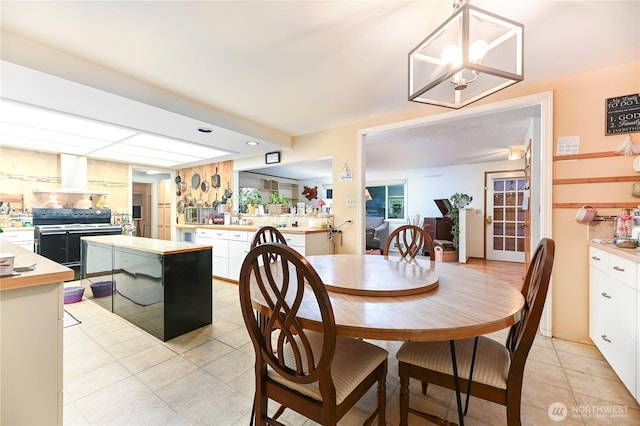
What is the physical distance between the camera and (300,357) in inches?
41.2

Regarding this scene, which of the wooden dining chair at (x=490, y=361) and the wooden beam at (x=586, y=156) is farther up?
the wooden beam at (x=586, y=156)

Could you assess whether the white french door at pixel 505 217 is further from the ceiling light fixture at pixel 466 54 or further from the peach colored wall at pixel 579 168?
the ceiling light fixture at pixel 466 54

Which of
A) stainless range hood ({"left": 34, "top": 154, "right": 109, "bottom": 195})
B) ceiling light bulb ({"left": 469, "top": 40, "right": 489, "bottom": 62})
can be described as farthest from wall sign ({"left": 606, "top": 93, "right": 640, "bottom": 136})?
stainless range hood ({"left": 34, "top": 154, "right": 109, "bottom": 195})

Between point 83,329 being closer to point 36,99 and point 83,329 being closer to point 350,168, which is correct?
point 36,99

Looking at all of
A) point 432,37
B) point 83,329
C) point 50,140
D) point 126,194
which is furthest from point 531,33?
point 126,194

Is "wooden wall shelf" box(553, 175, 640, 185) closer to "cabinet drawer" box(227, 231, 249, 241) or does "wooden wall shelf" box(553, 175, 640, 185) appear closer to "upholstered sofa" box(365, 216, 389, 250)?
"cabinet drawer" box(227, 231, 249, 241)

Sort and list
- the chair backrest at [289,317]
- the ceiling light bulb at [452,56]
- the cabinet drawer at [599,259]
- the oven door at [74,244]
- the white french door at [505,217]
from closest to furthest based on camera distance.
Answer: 1. the chair backrest at [289,317]
2. the ceiling light bulb at [452,56]
3. the cabinet drawer at [599,259]
4. the oven door at [74,244]
5. the white french door at [505,217]

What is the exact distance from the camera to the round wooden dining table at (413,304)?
2.97ft

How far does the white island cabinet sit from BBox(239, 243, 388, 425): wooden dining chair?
158 centimetres

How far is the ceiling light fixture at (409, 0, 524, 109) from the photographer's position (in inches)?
42.3

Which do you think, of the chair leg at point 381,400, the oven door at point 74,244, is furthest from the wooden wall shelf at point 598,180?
the oven door at point 74,244

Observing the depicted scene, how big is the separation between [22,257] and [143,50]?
61.8 inches

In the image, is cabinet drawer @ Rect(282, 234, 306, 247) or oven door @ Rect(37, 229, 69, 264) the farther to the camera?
oven door @ Rect(37, 229, 69, 264)

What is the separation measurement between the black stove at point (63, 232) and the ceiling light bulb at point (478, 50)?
221 inches
